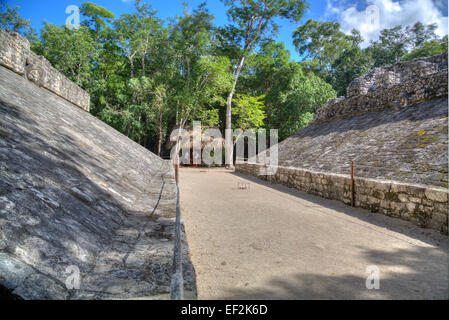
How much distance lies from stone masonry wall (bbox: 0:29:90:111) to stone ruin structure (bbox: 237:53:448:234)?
8.98 metres

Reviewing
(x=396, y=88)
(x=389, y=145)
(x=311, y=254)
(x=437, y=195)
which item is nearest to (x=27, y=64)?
(x=311, y=254)

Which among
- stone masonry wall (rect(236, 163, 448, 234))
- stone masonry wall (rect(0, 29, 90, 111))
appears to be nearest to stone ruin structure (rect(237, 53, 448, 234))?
stone masonry wall (rect(236, 163, 448, 234))

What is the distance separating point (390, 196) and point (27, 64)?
982 centimetres

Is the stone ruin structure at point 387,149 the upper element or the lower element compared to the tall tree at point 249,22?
lower

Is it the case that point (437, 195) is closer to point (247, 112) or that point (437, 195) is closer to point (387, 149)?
point (387, 149)

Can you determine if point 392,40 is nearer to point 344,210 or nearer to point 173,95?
point 173,95

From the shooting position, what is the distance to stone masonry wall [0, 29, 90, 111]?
5512 millimetres

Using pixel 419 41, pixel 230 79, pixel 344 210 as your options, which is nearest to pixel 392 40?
pixel 419 41

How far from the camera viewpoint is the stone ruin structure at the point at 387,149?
15.0 ft

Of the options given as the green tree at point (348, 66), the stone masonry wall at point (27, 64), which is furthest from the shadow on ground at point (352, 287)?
the green tree at point (348, 66)

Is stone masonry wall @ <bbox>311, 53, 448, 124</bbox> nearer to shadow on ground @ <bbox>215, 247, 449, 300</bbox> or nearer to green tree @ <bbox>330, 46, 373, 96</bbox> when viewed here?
shadow on ground @ <bbox>215, 247, 449, 300</bbox>

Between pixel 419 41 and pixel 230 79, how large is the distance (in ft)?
110

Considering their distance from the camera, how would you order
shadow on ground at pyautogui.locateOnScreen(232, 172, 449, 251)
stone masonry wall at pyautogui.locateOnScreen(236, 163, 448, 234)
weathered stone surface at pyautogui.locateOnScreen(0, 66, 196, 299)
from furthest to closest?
1. stone masonry wall at pyautogui.locateOnScreen(236, 163, 448, 234)
2. shadow on ground at pyautogui.locateOnScreen(232, 172, 449, 251)
3. weathered stone surface at pyautogui.locateOnScreen(0, 66, 196, 299)

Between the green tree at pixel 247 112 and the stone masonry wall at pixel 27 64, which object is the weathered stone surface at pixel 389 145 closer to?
the stone masonry wall at pixel 27 64
